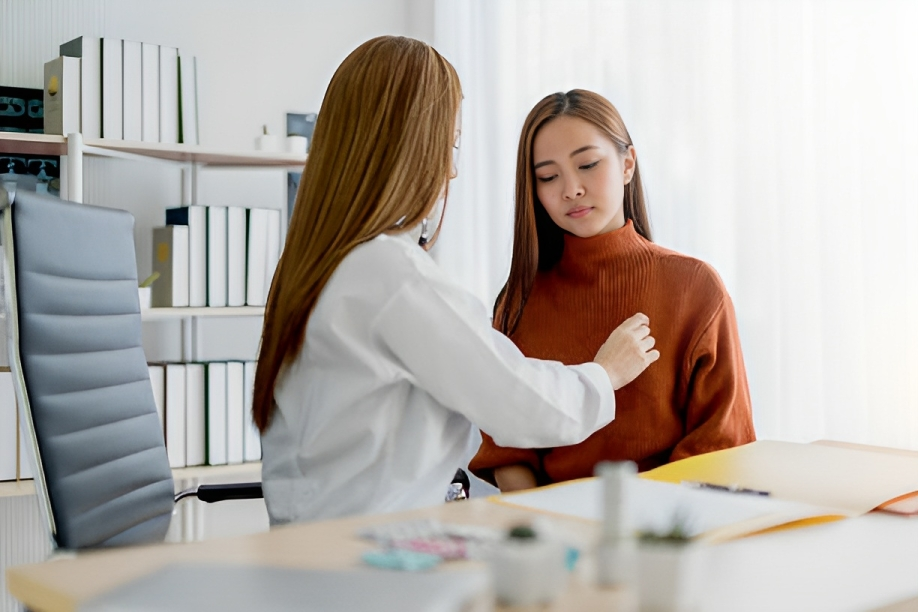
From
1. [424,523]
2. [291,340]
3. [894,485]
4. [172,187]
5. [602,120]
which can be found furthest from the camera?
[172,187]

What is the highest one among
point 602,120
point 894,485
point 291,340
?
point 602,120

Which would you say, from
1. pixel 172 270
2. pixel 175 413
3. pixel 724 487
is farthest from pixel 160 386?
pixel 724 487

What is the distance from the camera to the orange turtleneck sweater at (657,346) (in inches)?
62.4

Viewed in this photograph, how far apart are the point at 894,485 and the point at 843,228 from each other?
1039 mm

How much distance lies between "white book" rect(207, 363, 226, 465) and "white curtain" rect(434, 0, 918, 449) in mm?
1339

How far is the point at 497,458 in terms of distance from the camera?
1.71 m

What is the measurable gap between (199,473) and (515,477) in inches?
54.2

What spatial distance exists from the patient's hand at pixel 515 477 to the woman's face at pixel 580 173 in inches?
17.1

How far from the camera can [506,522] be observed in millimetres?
1018

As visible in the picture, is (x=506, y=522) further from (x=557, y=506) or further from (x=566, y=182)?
(x=566, y=182)

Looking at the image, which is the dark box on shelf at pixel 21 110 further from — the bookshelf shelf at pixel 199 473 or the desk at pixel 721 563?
the desk at pixel 721 563

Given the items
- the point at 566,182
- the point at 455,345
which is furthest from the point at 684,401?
the point at 455,345

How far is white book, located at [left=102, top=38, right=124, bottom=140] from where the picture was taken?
106 inches

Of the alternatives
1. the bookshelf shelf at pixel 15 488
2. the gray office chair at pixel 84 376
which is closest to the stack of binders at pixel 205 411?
the bookshelf shelf at pixel 15 488
